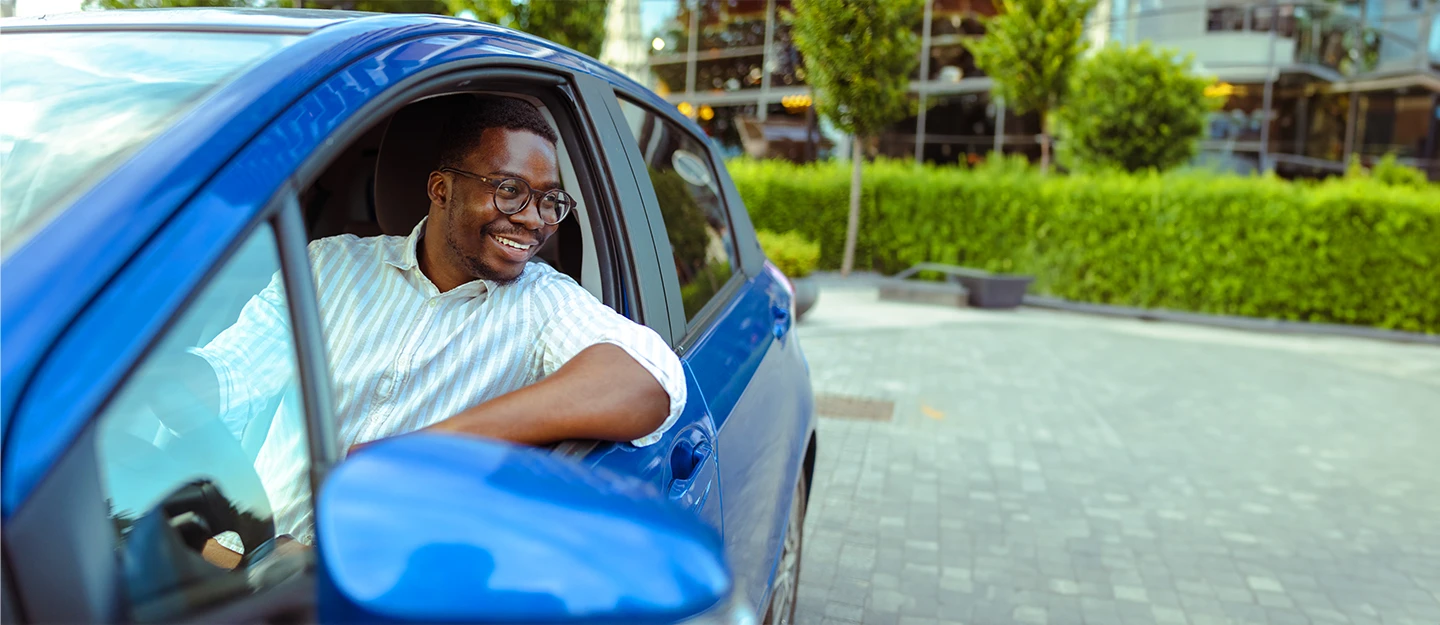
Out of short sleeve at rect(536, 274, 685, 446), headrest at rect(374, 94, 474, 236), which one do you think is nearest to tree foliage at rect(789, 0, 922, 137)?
headrest at rect(374, 94, 474, 236)

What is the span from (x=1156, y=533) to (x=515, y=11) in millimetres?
11120

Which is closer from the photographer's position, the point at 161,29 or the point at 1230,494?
the point at 161,29

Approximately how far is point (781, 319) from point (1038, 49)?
1442 cm

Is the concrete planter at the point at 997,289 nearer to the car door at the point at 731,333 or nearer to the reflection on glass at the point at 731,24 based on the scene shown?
the car door at the point at 731,333

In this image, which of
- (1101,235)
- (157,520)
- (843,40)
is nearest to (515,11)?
(843,40)

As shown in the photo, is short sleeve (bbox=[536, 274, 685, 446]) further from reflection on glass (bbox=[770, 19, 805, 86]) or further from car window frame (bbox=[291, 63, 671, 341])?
reflection on glass (bbox=[770, 19, 805, 86])

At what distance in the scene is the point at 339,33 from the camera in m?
1.35

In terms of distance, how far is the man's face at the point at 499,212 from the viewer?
1.94 meters

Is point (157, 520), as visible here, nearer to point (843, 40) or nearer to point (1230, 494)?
point (1230, 494)

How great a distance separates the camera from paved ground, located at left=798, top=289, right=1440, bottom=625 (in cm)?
409

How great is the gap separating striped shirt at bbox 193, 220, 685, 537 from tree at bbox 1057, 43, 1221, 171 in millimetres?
15068

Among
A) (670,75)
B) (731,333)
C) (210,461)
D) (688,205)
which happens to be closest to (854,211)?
(670,75)

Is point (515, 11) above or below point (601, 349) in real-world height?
above

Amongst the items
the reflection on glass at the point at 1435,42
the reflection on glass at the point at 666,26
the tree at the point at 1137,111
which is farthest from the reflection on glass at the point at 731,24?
the reflection on glass at the point at 1435,42
